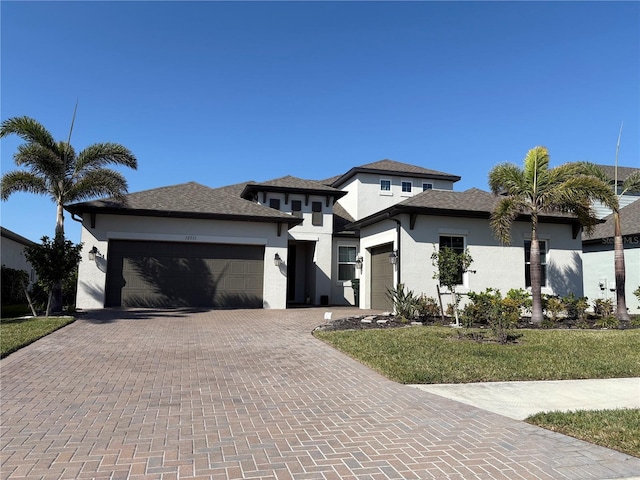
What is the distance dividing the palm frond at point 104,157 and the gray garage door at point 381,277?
1028 cm

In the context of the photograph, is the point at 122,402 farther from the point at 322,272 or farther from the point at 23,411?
the point at 322,272

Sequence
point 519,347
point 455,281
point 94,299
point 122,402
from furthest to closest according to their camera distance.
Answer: point 94,299
point 455,281
point 519,347
point 122,402

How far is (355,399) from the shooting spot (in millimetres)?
6234

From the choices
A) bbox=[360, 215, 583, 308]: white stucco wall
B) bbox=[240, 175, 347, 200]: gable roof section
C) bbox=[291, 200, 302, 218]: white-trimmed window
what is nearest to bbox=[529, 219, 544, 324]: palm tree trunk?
bbox=[360, 215, 583, 308]: white stucco wall

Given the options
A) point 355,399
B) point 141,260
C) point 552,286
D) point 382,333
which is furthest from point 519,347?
point 141,260

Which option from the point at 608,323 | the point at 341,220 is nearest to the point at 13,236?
the point at 341,220

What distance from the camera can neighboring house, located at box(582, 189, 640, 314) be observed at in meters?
20.3

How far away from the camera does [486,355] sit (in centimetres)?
917

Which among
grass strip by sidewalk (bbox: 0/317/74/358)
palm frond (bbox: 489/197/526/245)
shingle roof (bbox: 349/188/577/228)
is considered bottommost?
grass strip by sidewalk (bbox: 0/317/74/358)

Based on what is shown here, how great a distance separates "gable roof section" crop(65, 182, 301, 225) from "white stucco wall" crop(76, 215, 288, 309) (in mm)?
393

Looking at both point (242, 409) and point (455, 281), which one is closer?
point (242, 409)

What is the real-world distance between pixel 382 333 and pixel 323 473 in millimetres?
8208

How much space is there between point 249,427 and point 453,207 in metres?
13.8

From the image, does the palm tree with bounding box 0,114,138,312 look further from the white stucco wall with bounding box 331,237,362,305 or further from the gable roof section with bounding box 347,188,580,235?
the white stucco wall with bounding box 331,237,362,305
